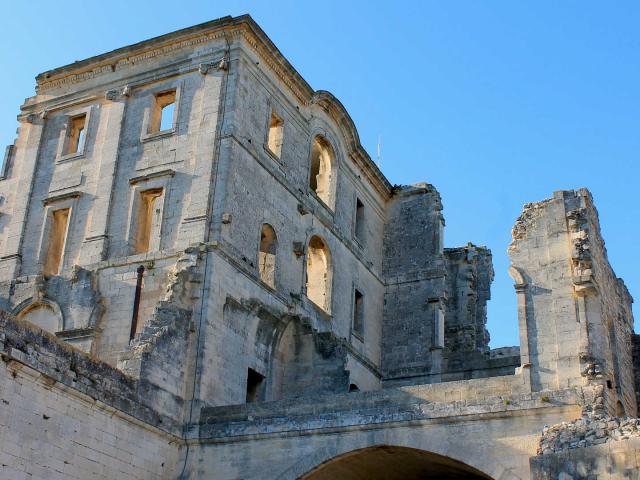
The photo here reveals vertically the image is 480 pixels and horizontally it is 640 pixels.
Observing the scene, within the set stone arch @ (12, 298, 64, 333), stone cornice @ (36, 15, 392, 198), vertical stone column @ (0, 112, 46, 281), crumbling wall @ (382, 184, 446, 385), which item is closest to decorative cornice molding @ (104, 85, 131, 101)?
stone cornice @ (36, 15, 392, 198)

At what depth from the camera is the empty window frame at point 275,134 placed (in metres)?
22.1

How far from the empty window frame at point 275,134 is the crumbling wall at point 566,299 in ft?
21.9

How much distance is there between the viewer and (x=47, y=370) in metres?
14.6

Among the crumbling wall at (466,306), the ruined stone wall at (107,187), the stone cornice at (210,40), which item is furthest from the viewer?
the crumbling wall at (466,306)

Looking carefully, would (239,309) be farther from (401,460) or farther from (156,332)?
(401,460)

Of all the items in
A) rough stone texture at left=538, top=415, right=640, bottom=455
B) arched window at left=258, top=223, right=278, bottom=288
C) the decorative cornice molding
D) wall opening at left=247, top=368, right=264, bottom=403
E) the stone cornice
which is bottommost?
rough stone texture at left=538, top=415, right=640, bottom=455

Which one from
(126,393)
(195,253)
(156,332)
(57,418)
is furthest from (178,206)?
(57,418)

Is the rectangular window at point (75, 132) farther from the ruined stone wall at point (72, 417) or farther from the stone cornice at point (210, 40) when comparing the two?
the ruined stone wall at point (72, 417)

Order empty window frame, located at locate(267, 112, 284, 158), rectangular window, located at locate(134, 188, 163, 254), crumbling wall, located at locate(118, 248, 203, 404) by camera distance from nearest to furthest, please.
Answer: crumbling wall, located at locate(118, 248, 203, 404)
rectangular window, located at locate(134, 188, 163, 254)
empty window frame, located at locate(267, 112, 284, 158)

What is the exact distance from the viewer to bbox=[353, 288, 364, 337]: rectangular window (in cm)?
2402

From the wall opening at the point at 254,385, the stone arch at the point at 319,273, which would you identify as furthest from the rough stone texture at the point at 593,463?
the stone arch at the point at 319,273

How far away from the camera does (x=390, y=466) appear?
1730 cm

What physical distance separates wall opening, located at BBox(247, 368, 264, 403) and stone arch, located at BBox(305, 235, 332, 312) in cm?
342

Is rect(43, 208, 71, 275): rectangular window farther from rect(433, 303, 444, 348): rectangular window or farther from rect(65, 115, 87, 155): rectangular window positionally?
rect(433, 303, 444, 348): rectangular window
